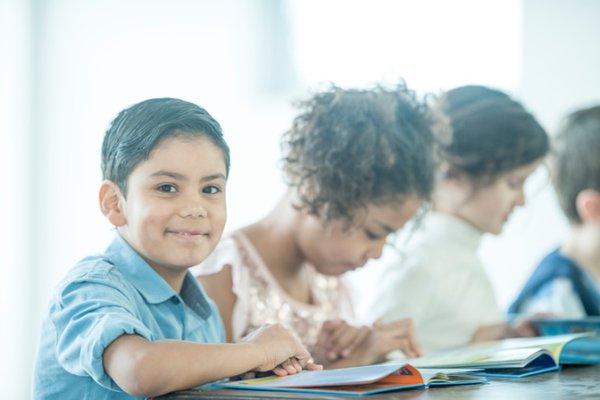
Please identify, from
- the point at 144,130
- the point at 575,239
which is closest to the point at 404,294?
the point at 575,239

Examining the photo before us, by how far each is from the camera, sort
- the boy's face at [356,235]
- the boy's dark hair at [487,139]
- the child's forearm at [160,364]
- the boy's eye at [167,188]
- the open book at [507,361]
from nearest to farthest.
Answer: the child's forearm at [160,364]
the boy's eye at [167,188]
the open book at [507,361]
the boy's face at [356,235]
the boy's dark hair at [487,139]

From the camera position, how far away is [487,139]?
1573 mm

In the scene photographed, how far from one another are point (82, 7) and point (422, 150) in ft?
6.15

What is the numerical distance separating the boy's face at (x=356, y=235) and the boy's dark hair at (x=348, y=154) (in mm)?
14

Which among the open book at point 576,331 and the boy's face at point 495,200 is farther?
the boy's face at point 495,200

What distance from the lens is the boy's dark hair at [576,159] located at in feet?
6.37

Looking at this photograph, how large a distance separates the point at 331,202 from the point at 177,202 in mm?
490

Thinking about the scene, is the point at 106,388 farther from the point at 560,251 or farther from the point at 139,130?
the point at 560,251

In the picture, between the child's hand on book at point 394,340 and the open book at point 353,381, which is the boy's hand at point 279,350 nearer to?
the open book at point 353,381

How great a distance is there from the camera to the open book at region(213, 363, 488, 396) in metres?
0.70

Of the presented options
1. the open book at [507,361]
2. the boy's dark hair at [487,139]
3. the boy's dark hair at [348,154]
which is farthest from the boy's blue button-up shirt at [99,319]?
the boy's dark hair at [487,139]

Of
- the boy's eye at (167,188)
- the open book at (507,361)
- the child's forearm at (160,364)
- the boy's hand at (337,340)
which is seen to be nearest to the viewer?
the child's forearm at (160,364)

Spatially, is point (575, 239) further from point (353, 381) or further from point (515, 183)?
point (353, 381)

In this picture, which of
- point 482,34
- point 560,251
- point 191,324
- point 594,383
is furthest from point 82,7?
point 594,383
